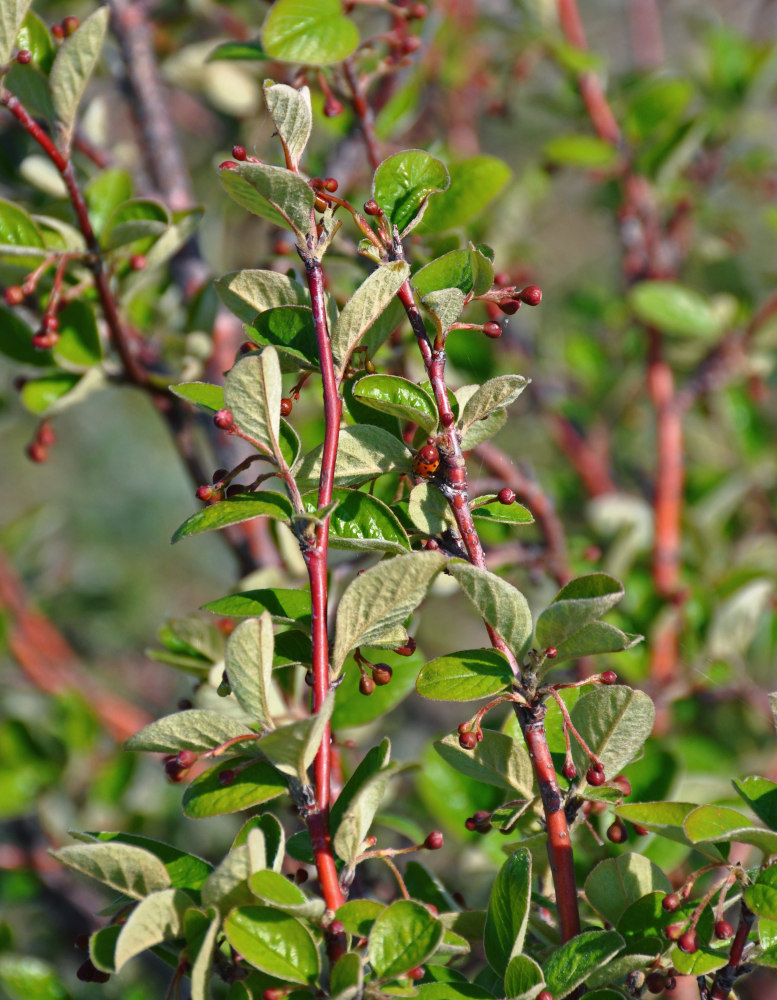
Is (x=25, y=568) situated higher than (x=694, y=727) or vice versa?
(x=25, y=568)

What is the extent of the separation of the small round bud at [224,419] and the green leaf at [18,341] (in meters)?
0.48

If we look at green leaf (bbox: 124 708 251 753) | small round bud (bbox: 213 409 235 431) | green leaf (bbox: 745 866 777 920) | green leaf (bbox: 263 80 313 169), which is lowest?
green leaf (bbox: 745 866 777 920)

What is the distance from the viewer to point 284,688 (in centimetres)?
76

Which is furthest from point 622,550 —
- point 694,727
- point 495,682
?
point 495,682

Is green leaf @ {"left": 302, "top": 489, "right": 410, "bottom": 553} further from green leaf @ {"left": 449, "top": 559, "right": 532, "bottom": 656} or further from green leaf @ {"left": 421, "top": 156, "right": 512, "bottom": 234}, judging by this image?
green leaf @ {"left": 421, "top": 156, "right": 512, "bottom": 234}

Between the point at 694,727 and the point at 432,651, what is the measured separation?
2.56 feet

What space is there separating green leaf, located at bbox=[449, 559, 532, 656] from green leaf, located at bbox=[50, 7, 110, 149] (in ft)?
1.64

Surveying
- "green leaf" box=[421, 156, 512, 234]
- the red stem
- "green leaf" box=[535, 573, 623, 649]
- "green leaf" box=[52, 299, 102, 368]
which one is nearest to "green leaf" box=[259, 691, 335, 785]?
the red stem

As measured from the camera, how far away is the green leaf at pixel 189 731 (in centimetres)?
48

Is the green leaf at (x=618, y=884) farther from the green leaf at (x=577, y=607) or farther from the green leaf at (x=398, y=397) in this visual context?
the green leaf at (x=398, y=397)

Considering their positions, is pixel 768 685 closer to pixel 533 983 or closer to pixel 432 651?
pixel 432 651

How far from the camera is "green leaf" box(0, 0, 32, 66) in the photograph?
2.02 feet

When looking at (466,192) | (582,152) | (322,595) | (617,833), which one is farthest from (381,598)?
(582,152)

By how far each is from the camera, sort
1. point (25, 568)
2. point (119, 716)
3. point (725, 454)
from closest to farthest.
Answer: point (119, 716), point (25, 568), point (725, 454)
